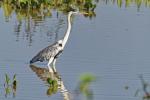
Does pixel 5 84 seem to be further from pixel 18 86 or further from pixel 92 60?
pixel 92 60

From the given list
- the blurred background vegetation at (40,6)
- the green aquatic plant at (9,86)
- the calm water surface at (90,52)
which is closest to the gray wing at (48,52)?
the calm water surface at (90,52)

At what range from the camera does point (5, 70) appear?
960cm

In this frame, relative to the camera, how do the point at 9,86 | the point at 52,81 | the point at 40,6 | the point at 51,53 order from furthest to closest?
1. the point at 40,6
2. the point at 51,53
3. the point at 52,81
4. the point at 9,86

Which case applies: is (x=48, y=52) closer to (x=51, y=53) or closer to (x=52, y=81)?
(x=51, y=53)

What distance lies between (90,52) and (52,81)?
2344mm

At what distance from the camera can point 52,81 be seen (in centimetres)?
895

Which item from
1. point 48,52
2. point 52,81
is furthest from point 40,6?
point 52,81

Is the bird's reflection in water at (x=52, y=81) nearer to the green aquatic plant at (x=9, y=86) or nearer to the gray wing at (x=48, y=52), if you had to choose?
the gray wing at (x=48, y=52)

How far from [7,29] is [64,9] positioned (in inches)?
197

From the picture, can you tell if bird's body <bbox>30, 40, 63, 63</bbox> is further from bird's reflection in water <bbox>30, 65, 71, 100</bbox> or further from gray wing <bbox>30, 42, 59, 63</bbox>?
bird's reflection in water <bbox>30, 65, 71, 100</bbox>

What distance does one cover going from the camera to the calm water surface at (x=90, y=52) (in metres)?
8.49

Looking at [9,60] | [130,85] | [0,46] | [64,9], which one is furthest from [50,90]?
[64,9]

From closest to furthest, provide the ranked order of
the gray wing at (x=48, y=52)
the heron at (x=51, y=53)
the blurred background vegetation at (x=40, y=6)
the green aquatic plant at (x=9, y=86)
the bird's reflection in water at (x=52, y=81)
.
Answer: the green aquatic plant at (x=9, y=86) < the bird's reflection in water at (x=52, y=81) < the heron at (x=51, y=53) < the gray wing at (x=48, y=52) < the blurred background vegetation at (x=40, y=6)

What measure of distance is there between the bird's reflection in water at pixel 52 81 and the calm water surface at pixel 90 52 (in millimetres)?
74
